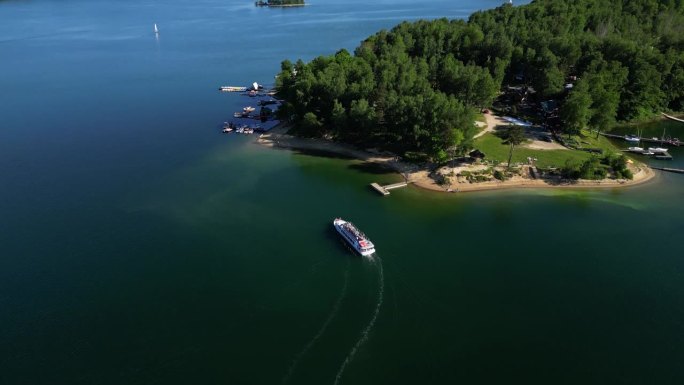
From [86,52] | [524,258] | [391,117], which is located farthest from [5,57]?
[524,258]

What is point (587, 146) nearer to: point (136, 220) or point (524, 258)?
point (524, 258)

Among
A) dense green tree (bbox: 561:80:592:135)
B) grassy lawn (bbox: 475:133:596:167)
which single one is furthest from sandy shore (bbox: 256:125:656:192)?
dense green tree (bbox: 561:80:592:135)

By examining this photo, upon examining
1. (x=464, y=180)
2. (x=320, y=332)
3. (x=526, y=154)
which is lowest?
(x=320, y=332)

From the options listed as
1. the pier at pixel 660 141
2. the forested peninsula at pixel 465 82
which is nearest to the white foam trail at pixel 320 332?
the forested peninsula at pixel 465 82

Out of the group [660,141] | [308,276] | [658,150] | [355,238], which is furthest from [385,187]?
[660,141]

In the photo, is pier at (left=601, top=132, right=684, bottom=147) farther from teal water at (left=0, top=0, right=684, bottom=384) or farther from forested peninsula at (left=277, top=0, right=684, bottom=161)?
forested peninsula at (left=277, top=0, right=684, bottom=161)

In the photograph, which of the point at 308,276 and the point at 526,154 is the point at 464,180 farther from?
the point at 308,276
